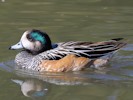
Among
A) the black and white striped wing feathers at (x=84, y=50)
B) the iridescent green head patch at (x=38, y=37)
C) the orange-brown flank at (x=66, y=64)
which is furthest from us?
the iridescent green head patch at (x=38, y=37)

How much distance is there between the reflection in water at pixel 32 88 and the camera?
905 centimetres

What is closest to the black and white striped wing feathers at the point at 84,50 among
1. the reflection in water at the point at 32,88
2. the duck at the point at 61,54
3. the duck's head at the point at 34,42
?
the duck at the point at 61,54

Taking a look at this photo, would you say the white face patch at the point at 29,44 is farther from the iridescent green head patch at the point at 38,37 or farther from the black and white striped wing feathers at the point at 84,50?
the black and white striped wing feathers at the point at 84,50

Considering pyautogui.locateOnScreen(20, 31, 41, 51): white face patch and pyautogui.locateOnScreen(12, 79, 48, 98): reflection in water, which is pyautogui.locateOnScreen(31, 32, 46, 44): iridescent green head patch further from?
pyautogui.locateOnScreen(12, 79, 48, 98): reflection in water

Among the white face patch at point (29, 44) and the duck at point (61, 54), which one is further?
the white face patch at point (29, 44)

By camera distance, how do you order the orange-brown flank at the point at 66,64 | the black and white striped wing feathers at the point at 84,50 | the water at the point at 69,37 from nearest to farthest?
the water at the point at 69,37 < the orange-brown flank at the point at 66,64 < the black and white striped wing feathers at the point at 84,50

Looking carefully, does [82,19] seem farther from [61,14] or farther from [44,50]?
[44,50]

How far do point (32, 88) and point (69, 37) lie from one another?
3062mm

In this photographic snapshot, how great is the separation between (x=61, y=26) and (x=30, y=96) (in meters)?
4.46

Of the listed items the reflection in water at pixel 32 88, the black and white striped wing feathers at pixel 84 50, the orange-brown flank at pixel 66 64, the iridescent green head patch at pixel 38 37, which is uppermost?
the iridescent green head patch at pixel 38 37

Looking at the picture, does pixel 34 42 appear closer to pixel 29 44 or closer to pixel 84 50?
pixel 29 44

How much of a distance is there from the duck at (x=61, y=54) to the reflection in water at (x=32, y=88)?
64cm

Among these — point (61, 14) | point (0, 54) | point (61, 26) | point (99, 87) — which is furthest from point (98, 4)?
point (99, 87)

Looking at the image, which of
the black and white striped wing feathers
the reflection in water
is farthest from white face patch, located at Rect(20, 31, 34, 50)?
the reflection in water
